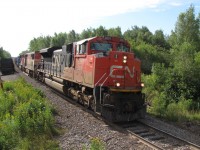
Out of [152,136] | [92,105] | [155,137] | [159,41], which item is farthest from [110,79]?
[159,41]

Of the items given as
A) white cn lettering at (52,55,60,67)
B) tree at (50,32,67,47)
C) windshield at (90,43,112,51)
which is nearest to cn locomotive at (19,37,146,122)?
windshield at (90,43,112,51)

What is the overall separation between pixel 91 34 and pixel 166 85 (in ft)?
268

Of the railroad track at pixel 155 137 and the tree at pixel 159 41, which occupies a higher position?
the tree at pixel 159 41

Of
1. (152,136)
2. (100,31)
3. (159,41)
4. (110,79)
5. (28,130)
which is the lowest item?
(152,136)

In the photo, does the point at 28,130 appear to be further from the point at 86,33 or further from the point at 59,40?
the point at 59,40

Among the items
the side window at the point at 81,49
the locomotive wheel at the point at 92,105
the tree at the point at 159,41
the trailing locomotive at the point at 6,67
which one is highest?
the tree at the point at 159,41

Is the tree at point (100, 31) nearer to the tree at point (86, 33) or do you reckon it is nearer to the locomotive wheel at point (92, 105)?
the tree at point (86, 33)

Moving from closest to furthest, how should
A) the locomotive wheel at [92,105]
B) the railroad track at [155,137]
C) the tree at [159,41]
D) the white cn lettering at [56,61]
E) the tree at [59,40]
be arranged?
the railroad track at [155,137] → the locomotive wheel at [92,105] → the white cn lettering at [56,61] → the tree at [159,41] → the tree at [59,40]

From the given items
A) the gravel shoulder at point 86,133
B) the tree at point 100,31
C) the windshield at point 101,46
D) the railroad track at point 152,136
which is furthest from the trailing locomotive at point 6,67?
the tree at point 100,31

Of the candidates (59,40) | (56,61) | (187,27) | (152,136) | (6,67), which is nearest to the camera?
(152,136)

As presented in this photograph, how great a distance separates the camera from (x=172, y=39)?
213 feet

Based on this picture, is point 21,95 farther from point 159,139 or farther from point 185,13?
point 185,13

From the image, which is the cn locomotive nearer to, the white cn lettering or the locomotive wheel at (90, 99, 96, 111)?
the locomotive wheel at (90, 99, 96, 111)

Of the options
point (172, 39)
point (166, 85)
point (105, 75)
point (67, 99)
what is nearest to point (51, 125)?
point (105, 75)
